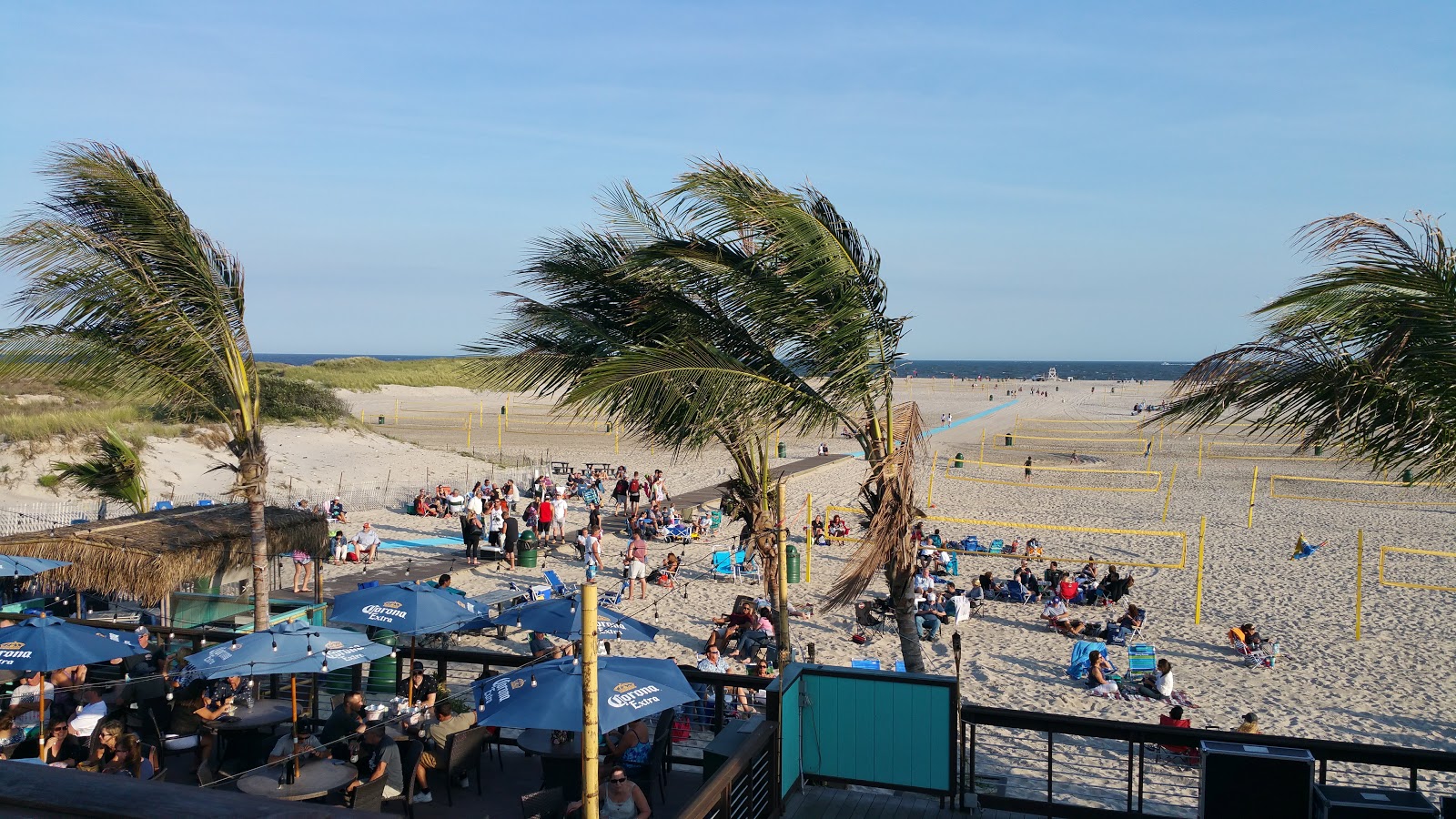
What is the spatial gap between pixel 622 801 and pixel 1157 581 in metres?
15.3

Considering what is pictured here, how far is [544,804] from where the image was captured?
6.23 metres

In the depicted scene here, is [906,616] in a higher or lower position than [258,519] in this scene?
lower

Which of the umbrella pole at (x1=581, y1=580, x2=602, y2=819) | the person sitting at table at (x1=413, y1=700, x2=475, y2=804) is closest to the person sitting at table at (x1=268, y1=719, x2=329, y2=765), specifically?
the person sitting at table at (x1=413, y1=700, x2=475, y2=804)

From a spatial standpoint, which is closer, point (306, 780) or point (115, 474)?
point (306, 780)

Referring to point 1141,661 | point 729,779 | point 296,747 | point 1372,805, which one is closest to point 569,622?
point 296,747

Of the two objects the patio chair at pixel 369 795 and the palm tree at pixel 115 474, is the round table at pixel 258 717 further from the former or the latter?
the palm tree at pixel 115 474

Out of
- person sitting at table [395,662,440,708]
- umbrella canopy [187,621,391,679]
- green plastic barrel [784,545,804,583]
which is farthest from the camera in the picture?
green plastic barrel [784,545,804,583]

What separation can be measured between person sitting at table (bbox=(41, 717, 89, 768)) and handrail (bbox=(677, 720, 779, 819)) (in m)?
5.05

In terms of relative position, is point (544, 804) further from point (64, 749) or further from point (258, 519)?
point (258, 519)

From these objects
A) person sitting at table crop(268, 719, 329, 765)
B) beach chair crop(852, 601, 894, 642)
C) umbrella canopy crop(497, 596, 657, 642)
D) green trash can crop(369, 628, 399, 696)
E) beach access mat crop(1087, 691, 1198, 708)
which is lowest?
beach access mat crop(1087, 691, 1198, 708)

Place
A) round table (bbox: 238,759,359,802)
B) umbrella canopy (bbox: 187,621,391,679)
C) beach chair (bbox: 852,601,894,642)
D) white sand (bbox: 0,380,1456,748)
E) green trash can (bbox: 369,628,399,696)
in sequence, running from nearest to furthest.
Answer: round table (bbox: 238,759,359,802) → umbrella canopy (bbox: 187,621,391,679) → green trash can (bbox: 369,628,399,696) → white sand (bbox: 0,380,1456,748) → beach chair (bbox: 852,601,894,642)

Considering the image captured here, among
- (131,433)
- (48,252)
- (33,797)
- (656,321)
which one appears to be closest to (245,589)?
(48,252)

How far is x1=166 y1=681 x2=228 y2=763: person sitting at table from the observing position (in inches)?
298

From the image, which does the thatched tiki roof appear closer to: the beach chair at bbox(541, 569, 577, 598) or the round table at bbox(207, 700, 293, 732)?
the round table at bbox(207, 700, 293, 732)
